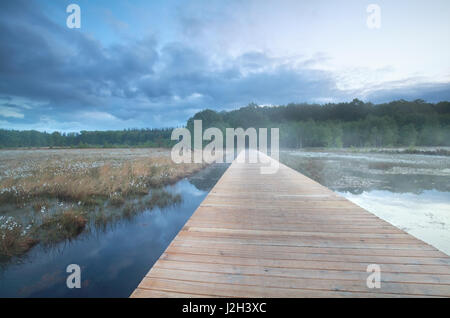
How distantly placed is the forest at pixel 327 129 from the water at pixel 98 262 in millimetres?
62121

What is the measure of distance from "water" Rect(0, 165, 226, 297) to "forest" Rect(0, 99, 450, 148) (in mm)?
62121

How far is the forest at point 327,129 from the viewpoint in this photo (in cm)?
5984

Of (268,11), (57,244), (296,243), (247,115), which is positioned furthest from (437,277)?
(247,115)

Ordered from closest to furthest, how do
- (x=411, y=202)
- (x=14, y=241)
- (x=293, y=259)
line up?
1. (x=293, y=259)
2. (x=14, y=241)
3. (x=411, y=202)

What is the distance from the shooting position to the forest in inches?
2356

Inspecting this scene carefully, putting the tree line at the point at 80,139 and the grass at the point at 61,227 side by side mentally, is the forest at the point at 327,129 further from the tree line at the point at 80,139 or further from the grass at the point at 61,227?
the grass at the point at 61,227

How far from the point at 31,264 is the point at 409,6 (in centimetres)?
1584

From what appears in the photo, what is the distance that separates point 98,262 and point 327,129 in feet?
225

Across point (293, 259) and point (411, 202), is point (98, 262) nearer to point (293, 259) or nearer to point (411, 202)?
point (293, 259)

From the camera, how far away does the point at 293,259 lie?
2.36 meters

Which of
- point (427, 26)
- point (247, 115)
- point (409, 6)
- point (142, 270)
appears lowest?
point (142, 270)

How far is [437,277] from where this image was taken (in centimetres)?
200

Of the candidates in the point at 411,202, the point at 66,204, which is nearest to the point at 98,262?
the point at 66,204

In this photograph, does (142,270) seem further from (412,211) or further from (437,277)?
(412,211)
